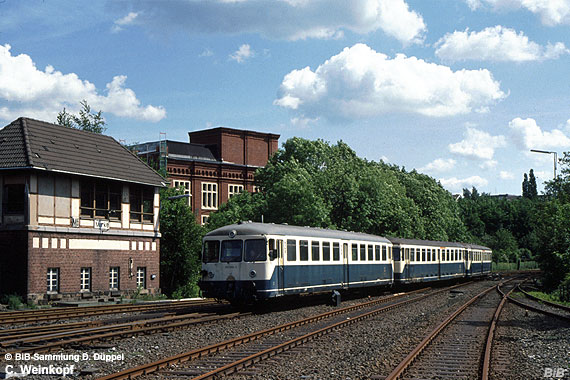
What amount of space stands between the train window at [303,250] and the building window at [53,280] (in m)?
11.5

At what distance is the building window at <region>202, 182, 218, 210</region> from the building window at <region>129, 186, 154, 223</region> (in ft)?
98.0

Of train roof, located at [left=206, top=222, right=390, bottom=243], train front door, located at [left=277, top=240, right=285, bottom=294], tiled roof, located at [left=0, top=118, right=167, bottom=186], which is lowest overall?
train front door, located at [left=277, top=240, right=285, bottom=294]

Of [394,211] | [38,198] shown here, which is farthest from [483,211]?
[38,198]

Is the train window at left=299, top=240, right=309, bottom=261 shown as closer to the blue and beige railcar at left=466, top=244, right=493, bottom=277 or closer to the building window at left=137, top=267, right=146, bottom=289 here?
the building window at left=137, top=267, right=146, bottom=289

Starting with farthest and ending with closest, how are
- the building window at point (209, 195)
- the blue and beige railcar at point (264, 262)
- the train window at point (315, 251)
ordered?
the building window at point (209, 195) → the train window at point (315, 251) → the blue and beige railcar at point (264, 262)

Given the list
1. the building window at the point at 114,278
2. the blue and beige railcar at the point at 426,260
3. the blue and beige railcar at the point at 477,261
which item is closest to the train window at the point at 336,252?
the blue and beige railcar at the point at 426,260

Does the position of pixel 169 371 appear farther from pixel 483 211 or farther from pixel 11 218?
pixel 483 211

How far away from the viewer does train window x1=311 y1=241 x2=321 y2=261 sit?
24047 mm

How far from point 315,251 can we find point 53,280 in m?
11.7

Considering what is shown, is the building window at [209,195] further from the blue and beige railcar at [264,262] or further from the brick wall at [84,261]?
the blue and beige railcar at [264,262]

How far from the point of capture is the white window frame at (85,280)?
2923 cm

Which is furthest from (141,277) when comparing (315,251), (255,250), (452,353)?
(452,353)

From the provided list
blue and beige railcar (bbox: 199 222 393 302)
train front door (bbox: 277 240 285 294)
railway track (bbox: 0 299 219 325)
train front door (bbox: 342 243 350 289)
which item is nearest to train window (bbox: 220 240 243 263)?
blue and beige railcar (bbox: 199 222 393 302)

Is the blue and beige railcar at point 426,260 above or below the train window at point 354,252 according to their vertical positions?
below
